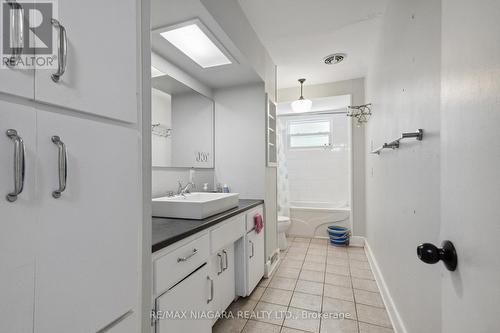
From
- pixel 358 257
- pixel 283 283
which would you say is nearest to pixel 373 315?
pixel 283 283

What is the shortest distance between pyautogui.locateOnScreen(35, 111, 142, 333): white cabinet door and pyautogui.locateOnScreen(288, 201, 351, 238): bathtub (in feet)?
11.4

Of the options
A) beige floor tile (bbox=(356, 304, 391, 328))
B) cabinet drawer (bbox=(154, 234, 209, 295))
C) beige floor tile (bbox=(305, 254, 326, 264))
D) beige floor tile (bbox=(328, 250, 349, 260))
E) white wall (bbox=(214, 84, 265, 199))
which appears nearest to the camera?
cabinet drawer (bbox=(154, 234, 209, 295))

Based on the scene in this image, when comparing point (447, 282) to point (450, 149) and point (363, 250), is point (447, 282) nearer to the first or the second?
point (450, 149)

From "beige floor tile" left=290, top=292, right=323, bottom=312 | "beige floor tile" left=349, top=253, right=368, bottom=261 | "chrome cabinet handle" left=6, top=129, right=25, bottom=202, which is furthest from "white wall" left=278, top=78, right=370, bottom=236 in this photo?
"chrome cabinet handle" left=6, top=129, right=25, bottom=202

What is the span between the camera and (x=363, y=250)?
3348 millimetres

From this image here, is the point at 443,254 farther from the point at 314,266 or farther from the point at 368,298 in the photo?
the point at 314,266

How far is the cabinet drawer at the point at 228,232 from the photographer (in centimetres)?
151

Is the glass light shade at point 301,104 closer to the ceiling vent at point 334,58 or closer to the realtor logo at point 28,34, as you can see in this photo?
the ceiling vent at point 334,58

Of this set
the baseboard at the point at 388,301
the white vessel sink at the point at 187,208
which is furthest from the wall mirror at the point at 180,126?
the baseboard at the point at 388,301

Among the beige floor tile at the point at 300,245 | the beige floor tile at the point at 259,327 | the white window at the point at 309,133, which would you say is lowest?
the beige floor tile at the point at 300,245

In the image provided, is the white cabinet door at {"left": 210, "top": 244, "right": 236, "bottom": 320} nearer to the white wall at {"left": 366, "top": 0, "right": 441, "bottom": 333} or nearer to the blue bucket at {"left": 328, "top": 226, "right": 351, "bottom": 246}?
the white wall at {"left": 366, "top": 0, "right": 441, "bottom": 333}

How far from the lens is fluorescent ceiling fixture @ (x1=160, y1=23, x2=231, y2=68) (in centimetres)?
163

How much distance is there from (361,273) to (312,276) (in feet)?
1.88

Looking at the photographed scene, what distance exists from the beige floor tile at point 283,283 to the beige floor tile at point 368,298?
1.91 ft
